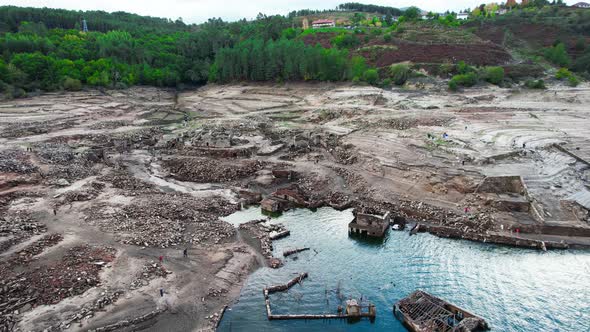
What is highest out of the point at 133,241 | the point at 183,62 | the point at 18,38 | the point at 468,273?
the point at 18,38

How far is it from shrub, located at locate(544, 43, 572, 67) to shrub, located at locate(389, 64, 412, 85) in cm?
3898

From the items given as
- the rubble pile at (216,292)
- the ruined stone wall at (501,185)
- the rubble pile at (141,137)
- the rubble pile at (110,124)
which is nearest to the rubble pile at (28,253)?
the rubble pile at (216,292)

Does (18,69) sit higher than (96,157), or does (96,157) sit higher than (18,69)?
(18,69)

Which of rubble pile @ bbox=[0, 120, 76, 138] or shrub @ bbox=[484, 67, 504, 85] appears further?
shrub @ bbox=[484, 67, 504, 85]

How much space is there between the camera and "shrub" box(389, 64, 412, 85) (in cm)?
9856

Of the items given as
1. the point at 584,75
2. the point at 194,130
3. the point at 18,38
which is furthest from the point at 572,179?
the point at 18,38

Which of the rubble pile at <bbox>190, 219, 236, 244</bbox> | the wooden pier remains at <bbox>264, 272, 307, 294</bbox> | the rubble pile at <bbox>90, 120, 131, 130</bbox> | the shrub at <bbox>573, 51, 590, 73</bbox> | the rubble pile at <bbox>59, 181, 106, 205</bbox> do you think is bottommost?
the wooden pier remains at <bbox>264, 272, 307, 294</bbox>

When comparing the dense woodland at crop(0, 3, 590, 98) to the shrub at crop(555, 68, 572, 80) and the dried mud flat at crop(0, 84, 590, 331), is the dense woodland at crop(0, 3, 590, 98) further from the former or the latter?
the dried mud flat at crop(0, 84, 590, 331)

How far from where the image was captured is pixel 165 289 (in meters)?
28.9

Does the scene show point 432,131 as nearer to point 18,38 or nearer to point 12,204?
point 12,204

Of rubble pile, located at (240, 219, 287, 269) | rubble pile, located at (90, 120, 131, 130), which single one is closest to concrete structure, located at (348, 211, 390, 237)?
rubble pile, located at (240, 219, 287, 269)

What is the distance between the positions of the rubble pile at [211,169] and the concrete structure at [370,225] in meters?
17.8

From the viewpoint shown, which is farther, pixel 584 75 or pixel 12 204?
pixel 584 75

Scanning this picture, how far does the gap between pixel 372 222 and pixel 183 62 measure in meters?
102
